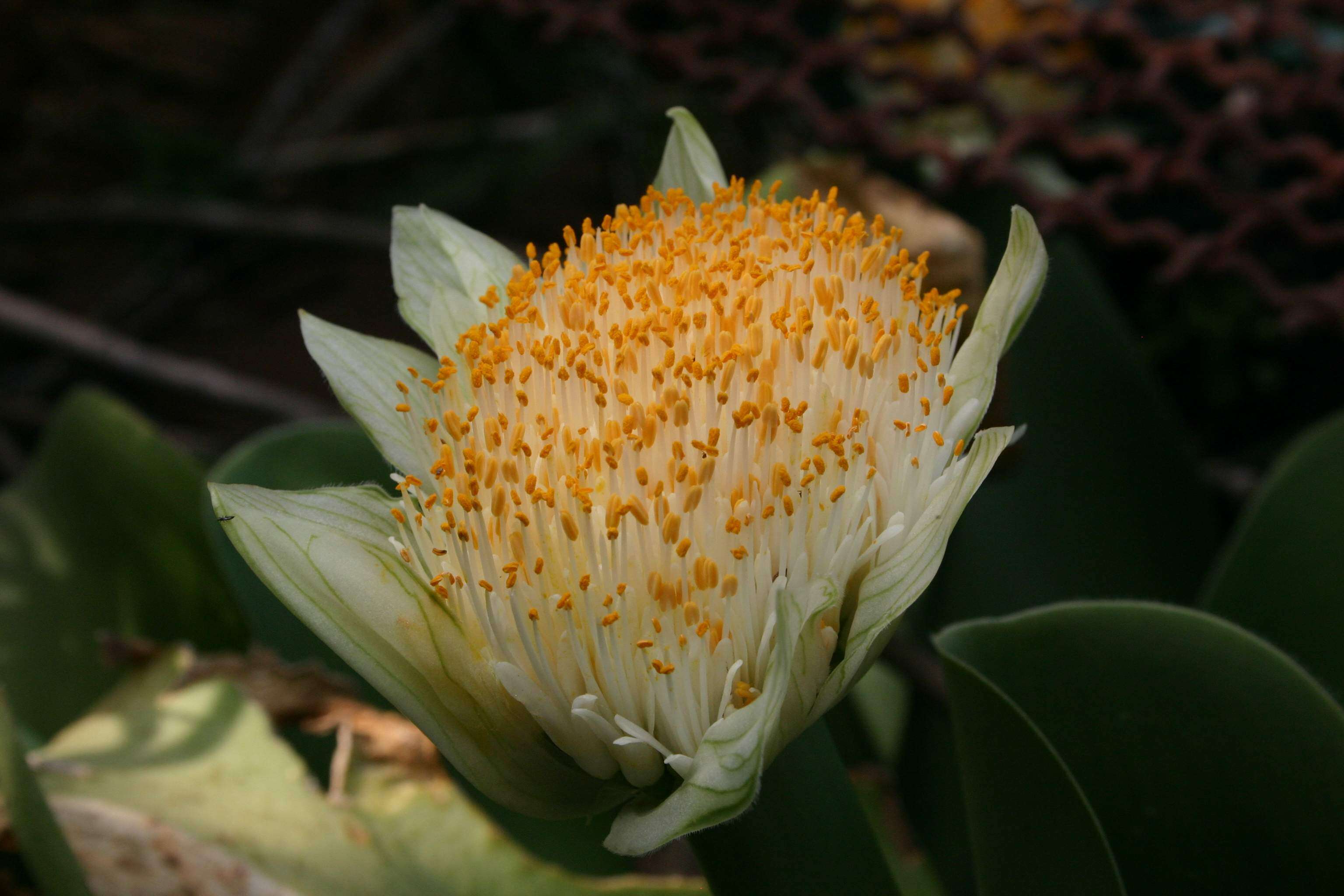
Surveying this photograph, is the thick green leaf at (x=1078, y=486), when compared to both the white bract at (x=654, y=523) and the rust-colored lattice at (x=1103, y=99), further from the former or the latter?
the white bract at (x=654, y=523)

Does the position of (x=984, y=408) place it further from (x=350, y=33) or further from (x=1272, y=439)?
(x=350, y=33)

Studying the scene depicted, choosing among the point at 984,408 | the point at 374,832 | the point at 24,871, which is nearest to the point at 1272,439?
the point at 984,408

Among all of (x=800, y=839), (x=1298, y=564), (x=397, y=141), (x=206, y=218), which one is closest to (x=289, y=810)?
(x=800, y=839)

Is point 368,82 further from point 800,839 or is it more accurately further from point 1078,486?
point 800,839

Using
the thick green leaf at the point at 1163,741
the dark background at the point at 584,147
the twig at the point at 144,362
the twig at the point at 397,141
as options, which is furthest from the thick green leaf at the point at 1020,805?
the twig at the point at 397,141

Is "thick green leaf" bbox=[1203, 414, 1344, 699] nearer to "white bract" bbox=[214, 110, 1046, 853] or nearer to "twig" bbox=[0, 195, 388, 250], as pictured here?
"white bract" bbox=[214, 110, 1046, 853]

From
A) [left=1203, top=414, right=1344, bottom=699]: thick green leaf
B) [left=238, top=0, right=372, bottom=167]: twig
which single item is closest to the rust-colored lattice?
[left=1203, top=414, right=1344, bottom=699]: thick green leaf

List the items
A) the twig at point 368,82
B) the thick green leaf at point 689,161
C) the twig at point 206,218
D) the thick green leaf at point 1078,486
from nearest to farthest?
the thick green leaf at point 689,161
the thick green leaf at point 1078,486
the twig at point 206,218
the twig at point 368,82
